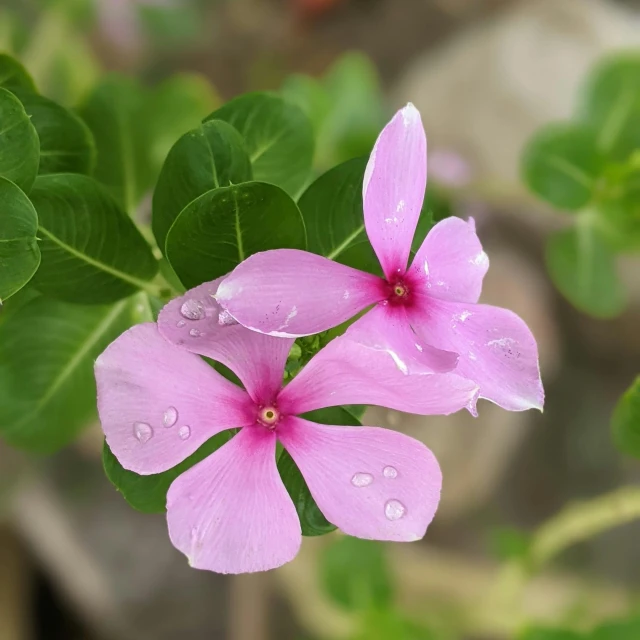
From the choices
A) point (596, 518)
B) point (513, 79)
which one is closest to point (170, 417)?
point (596, 518)

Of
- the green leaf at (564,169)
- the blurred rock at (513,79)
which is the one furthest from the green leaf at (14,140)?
the blurred rock at (513,79)

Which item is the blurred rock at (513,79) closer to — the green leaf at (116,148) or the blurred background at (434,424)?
the blurred background at (434,424)

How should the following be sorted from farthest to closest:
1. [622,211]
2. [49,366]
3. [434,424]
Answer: [434,424], [622,211], [49,366]

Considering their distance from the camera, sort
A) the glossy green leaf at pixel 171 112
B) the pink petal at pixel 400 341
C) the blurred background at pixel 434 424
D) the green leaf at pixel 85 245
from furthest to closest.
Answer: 1. the blurred background at pixel 434 424
2. the glossy green leaf at pixel 171 112
3. the green leaf at pixel 85 245
4. the pink petal at pixel 400 341

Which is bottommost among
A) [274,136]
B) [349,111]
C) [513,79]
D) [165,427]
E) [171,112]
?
[165,427]

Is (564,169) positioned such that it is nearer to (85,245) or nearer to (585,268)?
(585,268)
